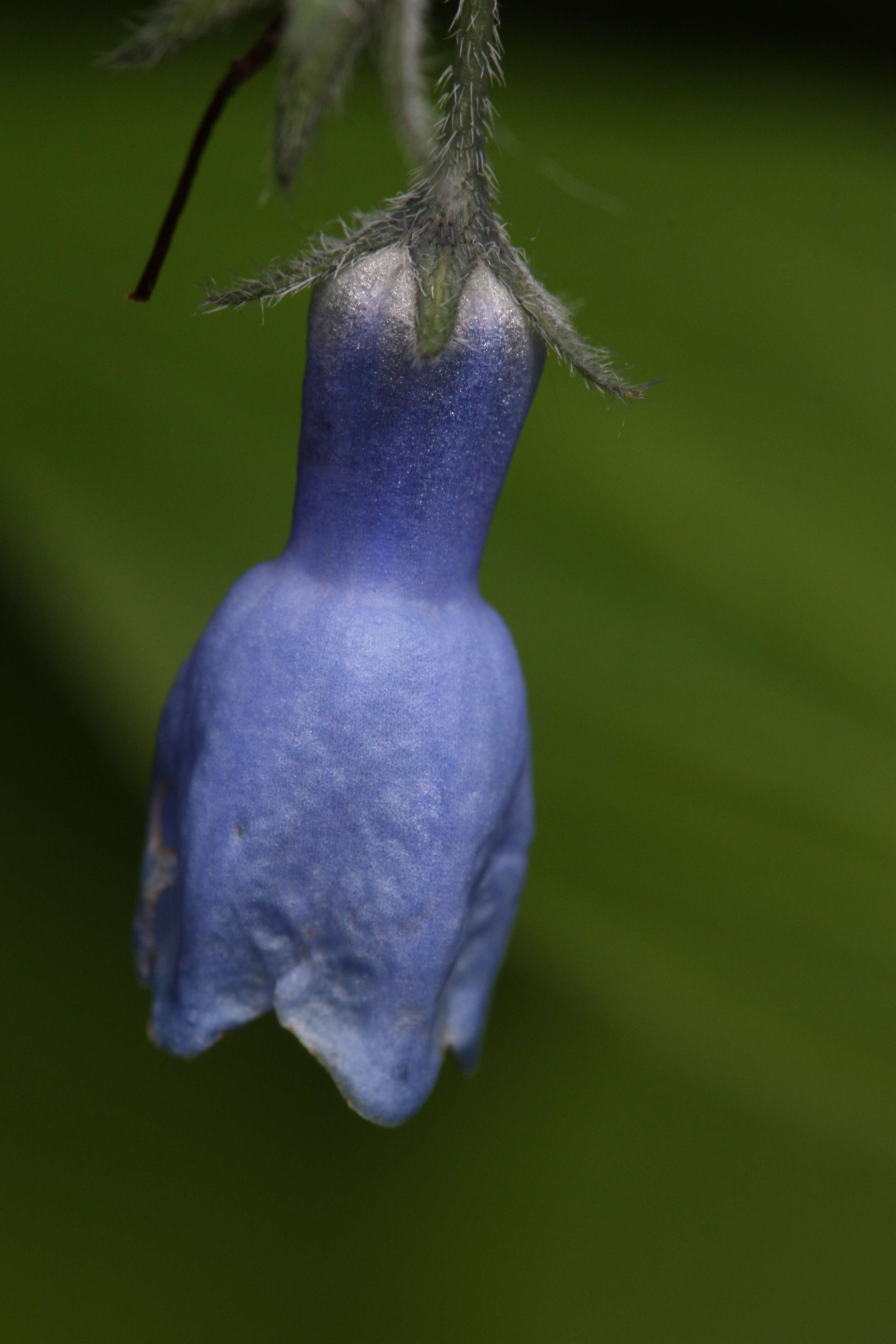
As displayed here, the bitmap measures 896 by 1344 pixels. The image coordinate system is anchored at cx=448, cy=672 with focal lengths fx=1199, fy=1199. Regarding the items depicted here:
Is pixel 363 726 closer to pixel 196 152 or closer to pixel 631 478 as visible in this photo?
pixel 196 152

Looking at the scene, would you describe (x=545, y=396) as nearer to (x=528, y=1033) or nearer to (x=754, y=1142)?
(x=528, y=1033)

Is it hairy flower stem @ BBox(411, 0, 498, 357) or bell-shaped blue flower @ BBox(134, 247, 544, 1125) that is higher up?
hairy flower stem @ BBox(411, 0, 498, 357)

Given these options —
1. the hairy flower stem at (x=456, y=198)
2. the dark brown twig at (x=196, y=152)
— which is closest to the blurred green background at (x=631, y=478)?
the dark brown twig at (x=196, y=152)

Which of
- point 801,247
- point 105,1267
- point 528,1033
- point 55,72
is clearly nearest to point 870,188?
point 801,247

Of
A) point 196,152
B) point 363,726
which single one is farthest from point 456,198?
point 363,726

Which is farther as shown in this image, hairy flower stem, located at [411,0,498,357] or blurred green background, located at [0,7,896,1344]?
blurred green background, located at [0,7,896,1344]

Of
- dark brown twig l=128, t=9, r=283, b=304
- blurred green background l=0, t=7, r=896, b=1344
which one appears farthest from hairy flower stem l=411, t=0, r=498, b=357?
blurred green background l=0, t=7, r=896, b=1344

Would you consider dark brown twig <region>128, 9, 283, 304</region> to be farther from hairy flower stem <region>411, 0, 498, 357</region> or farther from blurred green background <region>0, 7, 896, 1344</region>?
blurred green background <region>0, 7, 896, 1344</region>
